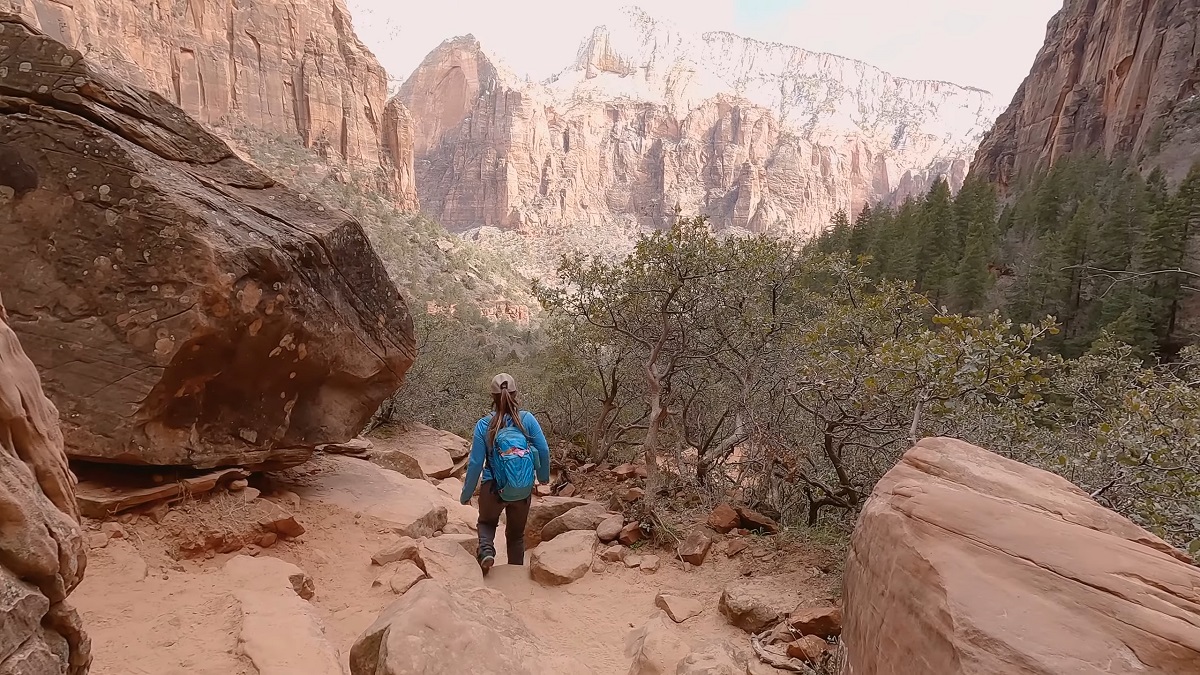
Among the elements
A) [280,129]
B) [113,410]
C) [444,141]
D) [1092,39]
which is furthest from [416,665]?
[444,141]

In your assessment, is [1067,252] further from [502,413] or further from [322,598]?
[322,598]

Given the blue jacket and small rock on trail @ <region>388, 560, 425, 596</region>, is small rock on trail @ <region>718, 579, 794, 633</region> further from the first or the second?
small rock on trail @ <region>388, 560, 425, 596</region>

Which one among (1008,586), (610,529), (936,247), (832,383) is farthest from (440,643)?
(936,247)

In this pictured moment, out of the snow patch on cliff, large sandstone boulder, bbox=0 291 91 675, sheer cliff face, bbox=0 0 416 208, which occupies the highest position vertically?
the snow patch on cliff

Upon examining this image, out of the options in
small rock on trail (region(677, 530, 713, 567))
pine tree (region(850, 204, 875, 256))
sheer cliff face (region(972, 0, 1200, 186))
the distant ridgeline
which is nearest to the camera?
small rock on trail (region(677, 530, 713, 567))

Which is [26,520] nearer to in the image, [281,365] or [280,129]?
[281,365]

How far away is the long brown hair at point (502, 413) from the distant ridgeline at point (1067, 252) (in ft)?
57.1

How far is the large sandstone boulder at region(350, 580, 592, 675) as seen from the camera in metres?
3.20

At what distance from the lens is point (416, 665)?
3.15 metres

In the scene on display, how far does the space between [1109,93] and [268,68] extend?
80.5 metres

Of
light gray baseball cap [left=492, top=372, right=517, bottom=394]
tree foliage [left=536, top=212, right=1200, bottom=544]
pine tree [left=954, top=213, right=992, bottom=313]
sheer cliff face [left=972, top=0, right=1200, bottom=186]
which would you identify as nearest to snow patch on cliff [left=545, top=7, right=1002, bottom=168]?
sheer cliff face [left=972, top=0, right=1200, bottom=186]

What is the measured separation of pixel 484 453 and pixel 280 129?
66141mm

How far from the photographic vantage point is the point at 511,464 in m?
5.47

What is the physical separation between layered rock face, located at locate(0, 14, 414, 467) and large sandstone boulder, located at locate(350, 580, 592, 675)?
2889 millimetres
